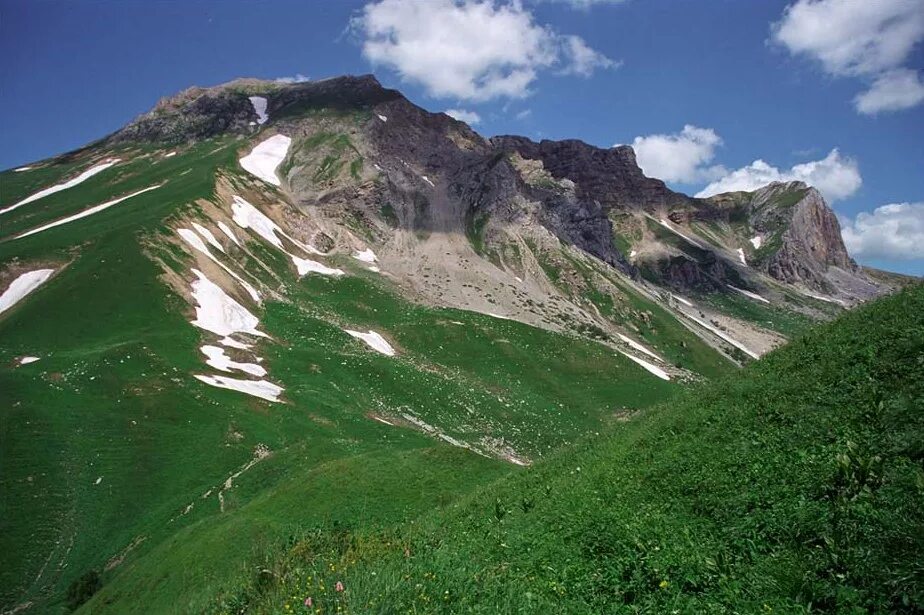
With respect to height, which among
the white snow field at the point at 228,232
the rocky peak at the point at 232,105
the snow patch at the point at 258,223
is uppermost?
the rocky peak at the point at 232,105

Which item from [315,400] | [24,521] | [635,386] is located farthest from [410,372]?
[24,521]

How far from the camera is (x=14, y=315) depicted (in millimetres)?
56094

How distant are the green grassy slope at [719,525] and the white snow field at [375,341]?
204 ft

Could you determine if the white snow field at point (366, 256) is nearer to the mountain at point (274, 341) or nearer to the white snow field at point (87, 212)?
the mountain at point (274, 341)

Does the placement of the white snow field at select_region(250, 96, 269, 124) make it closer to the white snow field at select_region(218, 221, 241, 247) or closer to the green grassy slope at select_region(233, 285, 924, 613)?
the white snow field at select_region(218, 221, 241, 247)

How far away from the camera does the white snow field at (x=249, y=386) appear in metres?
49.2

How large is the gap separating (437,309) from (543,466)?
265 ft

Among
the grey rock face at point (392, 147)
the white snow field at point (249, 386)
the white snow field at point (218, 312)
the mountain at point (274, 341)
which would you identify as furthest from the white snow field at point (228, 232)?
the white snow field at point (249, 386)

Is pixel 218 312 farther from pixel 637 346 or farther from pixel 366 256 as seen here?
pixel 637 346

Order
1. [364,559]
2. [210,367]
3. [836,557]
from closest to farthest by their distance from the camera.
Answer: [836,557], [364,559], [210,367]

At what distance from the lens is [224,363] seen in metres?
55.0

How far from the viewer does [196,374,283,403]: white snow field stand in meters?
49.2

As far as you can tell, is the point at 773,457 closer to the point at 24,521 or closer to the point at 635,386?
the point at 24,521

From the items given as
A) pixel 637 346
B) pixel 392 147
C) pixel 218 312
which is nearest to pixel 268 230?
pixel 218 312
